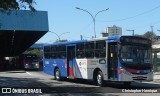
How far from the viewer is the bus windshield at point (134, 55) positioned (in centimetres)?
2073

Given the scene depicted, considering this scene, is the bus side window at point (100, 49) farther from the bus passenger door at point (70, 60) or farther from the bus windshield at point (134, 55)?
the bus passenger door at point (70, 60)

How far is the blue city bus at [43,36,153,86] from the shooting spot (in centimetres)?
2072

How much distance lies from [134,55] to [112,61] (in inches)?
48.1

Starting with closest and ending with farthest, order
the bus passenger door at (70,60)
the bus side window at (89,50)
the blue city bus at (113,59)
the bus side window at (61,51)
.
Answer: the blue city bus at (113,59) < the bus side window at (89,50) < the bus passenger door at (70,60) < the bus side window at (61,51)

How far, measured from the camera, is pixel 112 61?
21359 millimetres

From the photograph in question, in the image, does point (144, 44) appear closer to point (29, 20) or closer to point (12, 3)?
point (12, 3)

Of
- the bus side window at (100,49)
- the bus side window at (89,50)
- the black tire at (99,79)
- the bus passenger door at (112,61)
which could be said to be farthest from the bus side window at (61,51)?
the bus passenger door at (112,61)

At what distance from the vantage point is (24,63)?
54812 mm

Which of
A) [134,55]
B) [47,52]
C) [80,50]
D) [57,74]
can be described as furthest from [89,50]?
[47,52]

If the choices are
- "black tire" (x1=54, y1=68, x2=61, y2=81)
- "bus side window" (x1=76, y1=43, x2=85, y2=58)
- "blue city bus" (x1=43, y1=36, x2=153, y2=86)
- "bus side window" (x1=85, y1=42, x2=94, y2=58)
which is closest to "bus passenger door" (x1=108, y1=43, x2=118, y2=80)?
"blue city bus" (x1=43, y1=36, x2=153, y2=86)

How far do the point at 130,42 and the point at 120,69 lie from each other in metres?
1.53

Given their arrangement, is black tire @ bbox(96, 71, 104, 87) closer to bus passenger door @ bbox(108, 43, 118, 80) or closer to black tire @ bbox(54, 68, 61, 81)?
bus passenger door @ bbox(108, 43, 118, 80)

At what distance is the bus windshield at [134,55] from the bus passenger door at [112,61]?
43 cm

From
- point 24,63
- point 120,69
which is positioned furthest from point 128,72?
point 24,63
